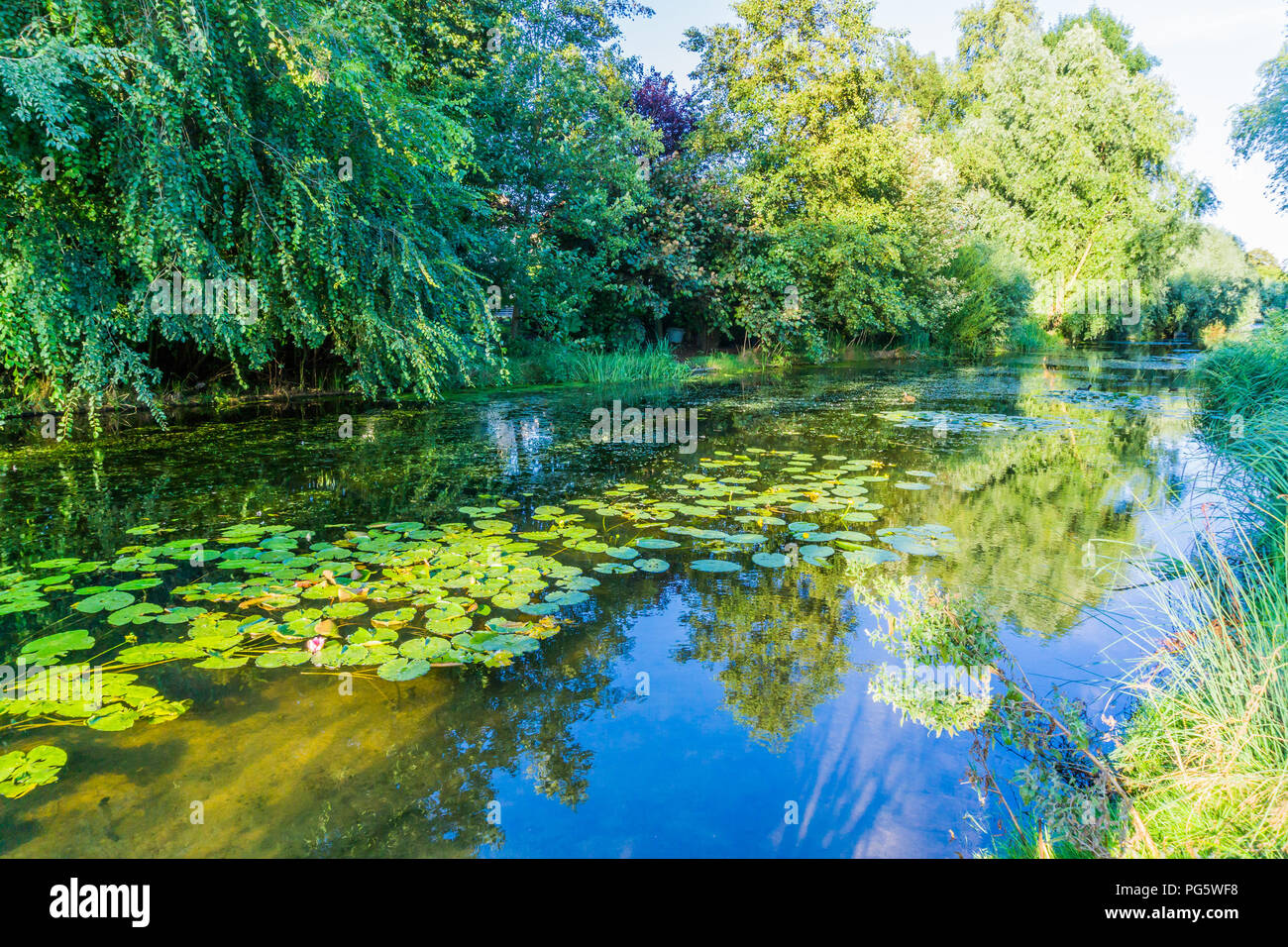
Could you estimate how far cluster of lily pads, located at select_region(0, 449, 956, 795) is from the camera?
110 inches

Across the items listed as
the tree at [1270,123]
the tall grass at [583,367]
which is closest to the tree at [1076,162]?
the tree at [1270,123]

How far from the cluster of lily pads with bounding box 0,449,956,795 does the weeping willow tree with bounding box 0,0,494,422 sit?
3.05m

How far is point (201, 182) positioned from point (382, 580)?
5.12 metres

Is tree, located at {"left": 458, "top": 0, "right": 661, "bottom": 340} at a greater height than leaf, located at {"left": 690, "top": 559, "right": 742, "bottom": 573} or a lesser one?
greater

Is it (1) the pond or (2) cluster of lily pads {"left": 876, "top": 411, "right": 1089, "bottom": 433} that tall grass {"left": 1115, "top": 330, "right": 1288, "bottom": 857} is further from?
(2) cluster of lily pads {"left": 876, "top": 411, "right": 1089, "bottom": 433}

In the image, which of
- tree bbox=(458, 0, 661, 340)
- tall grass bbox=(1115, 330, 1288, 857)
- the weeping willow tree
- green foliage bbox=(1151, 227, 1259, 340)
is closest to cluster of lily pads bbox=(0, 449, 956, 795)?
tall grass bbox=(1115, 330, 1288, 857)

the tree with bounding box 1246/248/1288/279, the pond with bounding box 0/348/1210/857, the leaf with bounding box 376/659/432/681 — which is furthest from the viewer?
the tree with bounding box 1246/248/1288/279

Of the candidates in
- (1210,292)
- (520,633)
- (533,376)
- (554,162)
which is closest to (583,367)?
(533,376)

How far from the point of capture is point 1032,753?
7.80ft

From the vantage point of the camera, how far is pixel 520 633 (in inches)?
124

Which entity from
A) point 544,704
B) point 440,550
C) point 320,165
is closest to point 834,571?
point 544,704

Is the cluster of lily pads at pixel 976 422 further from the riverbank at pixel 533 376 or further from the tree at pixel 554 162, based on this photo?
the tree at pixel 554 162

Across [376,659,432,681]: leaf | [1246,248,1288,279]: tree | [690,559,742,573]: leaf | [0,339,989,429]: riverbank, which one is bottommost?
[376,659,432,681]: leaf
